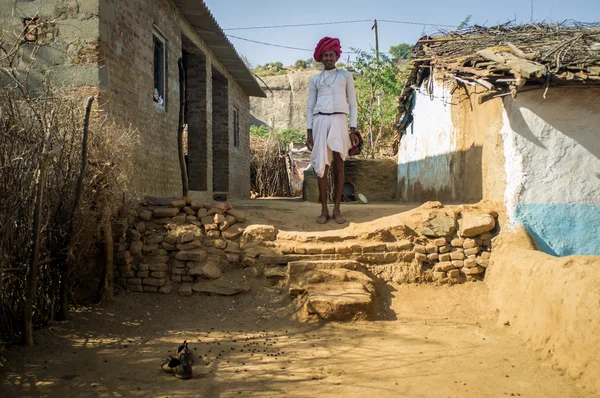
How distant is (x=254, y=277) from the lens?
466 centimetres

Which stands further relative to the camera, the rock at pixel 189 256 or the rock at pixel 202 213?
the rock at pixel 202 213

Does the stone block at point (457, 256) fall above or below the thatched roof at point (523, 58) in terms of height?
below

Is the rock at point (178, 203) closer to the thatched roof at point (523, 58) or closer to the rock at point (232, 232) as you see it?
the rock at point (232, 232)

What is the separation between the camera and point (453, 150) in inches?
→ 260

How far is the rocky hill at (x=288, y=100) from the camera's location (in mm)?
28656

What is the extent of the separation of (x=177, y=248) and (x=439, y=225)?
272 centimetres

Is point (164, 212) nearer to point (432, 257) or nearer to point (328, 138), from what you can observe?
point (328, 138)

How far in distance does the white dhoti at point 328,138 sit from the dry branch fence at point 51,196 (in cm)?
204

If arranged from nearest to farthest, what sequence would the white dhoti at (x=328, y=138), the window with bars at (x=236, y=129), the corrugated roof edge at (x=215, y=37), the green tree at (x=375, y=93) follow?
the white dhoti at (x=328, y=138)
the corrugated roof edge at (x=215, y=37)
the window with bars at (x=236, y=129)
the green tree at (x=375, y=93)

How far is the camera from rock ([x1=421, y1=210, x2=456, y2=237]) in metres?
4.83

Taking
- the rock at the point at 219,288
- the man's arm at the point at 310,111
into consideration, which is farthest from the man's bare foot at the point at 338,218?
the rock at the point at 219,288

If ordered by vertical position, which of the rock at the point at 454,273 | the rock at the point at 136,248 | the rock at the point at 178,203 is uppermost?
the rock at the point at 178,203

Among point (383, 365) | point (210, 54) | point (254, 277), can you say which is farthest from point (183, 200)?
point (210, 54)

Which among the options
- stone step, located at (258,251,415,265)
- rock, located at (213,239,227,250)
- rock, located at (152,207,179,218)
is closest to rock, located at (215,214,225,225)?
rock, located at (213,239,227,250)
